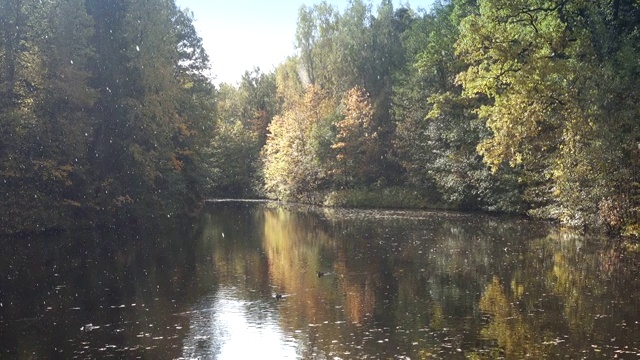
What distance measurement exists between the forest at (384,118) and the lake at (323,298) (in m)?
3.78

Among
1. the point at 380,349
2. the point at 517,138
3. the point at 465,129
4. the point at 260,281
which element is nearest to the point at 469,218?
the point at 465,129

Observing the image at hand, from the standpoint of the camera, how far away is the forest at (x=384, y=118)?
28.1 meters

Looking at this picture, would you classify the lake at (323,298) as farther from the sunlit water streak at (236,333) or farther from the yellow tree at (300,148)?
the yellow tree at (300,148)

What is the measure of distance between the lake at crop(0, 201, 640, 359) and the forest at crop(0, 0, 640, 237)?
3.78m

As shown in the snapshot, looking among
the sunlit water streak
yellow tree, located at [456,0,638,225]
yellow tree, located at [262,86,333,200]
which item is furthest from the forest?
the sunlit water streak

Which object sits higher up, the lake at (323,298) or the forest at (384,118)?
the forest at (384,118)

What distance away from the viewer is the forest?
2809cm

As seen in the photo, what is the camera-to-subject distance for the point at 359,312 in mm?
14289

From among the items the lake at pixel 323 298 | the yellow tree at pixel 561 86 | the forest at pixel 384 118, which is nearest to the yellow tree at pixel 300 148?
the forest at pixel 384 118

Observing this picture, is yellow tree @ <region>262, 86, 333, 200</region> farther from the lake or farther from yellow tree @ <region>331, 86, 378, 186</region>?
the lake

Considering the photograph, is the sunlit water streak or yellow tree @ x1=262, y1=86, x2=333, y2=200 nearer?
the sunlit water streak

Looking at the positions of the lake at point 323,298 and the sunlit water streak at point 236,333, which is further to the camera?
the lake at point 323,298

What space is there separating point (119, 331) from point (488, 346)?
7.38 m

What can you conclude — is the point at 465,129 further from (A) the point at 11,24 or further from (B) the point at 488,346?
(B) the point at 488,346
